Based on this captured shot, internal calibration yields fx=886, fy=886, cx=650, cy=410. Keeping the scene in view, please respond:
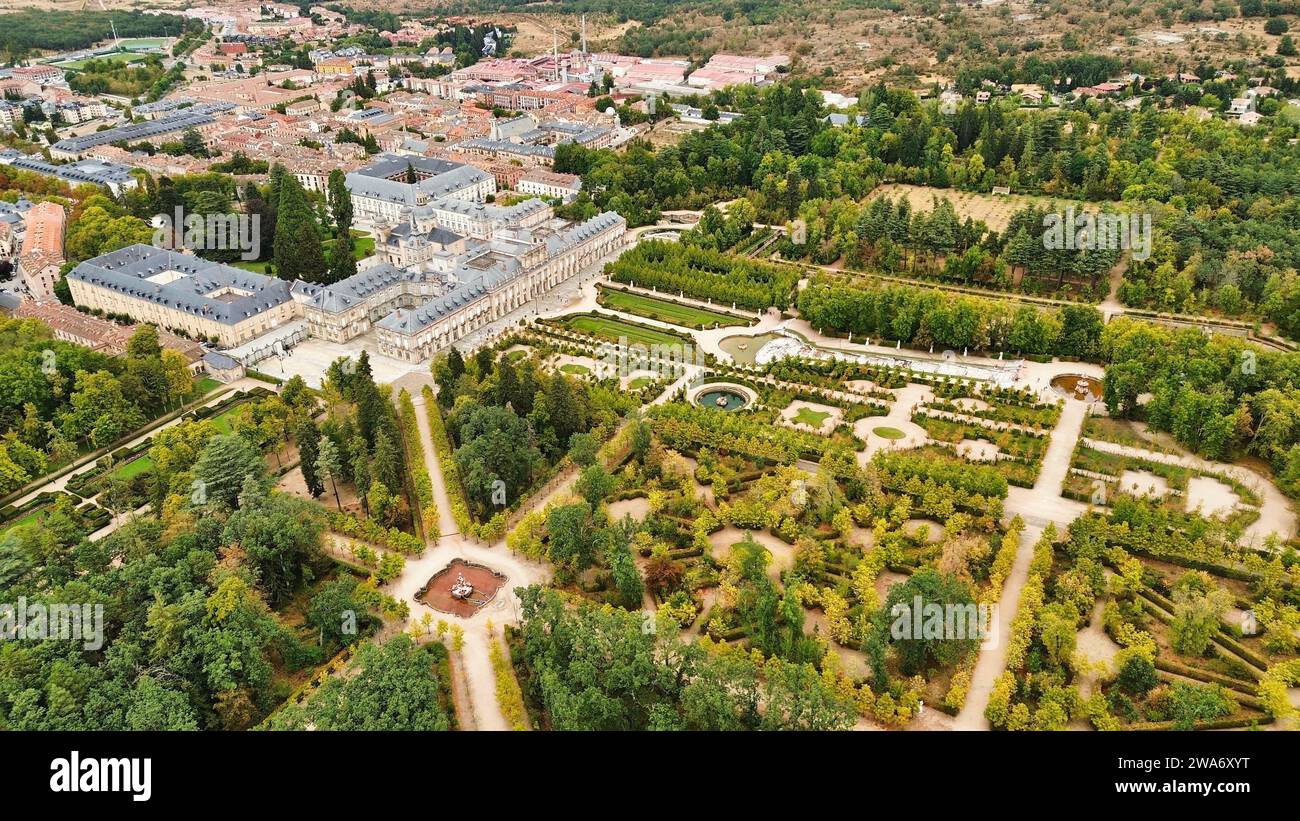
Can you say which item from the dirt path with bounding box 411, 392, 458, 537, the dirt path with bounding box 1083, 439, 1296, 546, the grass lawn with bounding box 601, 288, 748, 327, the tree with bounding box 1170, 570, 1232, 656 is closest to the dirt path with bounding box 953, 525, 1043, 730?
the tree with bounding box 1170, 570, 1232, 656

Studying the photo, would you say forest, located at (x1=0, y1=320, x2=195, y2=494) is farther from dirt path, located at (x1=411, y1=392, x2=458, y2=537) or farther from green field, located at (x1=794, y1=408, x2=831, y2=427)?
green field, located at (x1=794, y1=408, x2=831, y2=427)

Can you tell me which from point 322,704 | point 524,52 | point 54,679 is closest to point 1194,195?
point 322,704

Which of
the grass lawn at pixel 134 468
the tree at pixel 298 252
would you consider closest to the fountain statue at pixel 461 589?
the grass lawn at pixel 134 468

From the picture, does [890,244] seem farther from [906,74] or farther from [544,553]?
[906,74]

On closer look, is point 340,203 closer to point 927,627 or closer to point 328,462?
point 328,462

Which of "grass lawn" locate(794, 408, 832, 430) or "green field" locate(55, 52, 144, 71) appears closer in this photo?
"grass lawn" locate(794, 408, 832, 430)

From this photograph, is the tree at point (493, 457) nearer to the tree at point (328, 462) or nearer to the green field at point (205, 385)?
the tree at point (328, 462)
